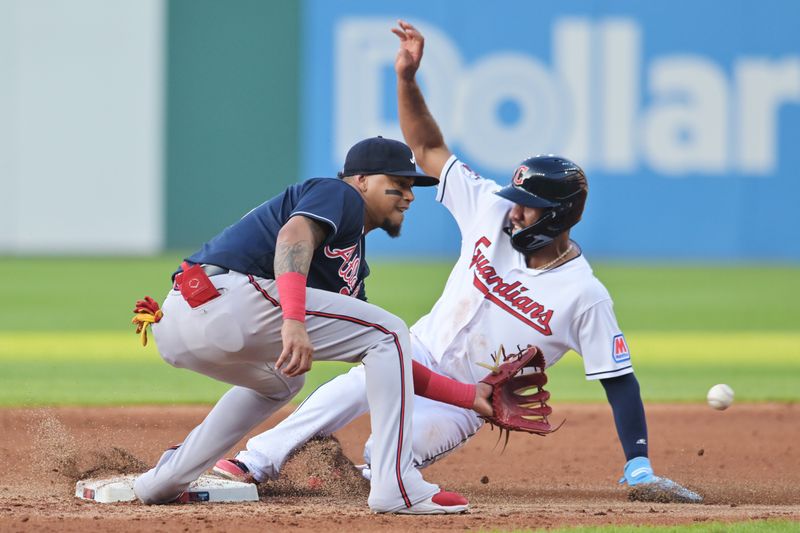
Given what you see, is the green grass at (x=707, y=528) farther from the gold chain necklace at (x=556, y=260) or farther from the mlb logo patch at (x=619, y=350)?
the gold chain necklace at (x=556, y=260)

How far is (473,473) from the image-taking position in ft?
18.8

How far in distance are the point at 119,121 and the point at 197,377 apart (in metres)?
13.0

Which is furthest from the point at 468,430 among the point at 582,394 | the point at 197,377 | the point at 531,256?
the point at 197,377

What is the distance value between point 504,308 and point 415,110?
104cm

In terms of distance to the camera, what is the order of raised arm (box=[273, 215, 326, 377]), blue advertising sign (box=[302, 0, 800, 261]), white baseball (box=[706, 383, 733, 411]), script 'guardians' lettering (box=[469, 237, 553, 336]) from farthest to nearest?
blue advertising sign (box=[302, 0, 800, 261])
white baseball (box=[706, 383, 733, 411])
script 'guardians' lettering (box=[469, 237, 553, 336])
raised arm (box=[273, 215, 326, 377])

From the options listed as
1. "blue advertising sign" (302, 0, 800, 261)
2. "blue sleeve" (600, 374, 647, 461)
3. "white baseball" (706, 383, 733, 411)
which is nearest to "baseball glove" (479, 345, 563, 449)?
"blue sleeve" (600, 374, 647, 461)

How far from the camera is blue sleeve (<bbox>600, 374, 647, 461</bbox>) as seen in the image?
488cm

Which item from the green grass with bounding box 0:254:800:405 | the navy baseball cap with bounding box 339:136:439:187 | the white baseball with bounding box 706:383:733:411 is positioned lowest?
the green grass with bounding box 0:254:800:405

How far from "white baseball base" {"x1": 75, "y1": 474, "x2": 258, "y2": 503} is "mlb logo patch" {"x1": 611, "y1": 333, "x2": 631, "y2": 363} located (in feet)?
4.96

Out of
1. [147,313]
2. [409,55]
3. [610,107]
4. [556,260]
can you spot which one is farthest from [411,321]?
[610,107]

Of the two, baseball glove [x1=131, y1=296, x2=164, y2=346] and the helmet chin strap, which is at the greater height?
the helmet chin strap

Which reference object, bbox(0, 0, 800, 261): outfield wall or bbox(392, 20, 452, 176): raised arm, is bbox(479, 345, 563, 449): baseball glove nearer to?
bbox(392, 20, 452, 176): raised arm

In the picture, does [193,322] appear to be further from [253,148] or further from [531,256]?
[253,148]

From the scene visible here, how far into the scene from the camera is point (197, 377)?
9.10 metres
